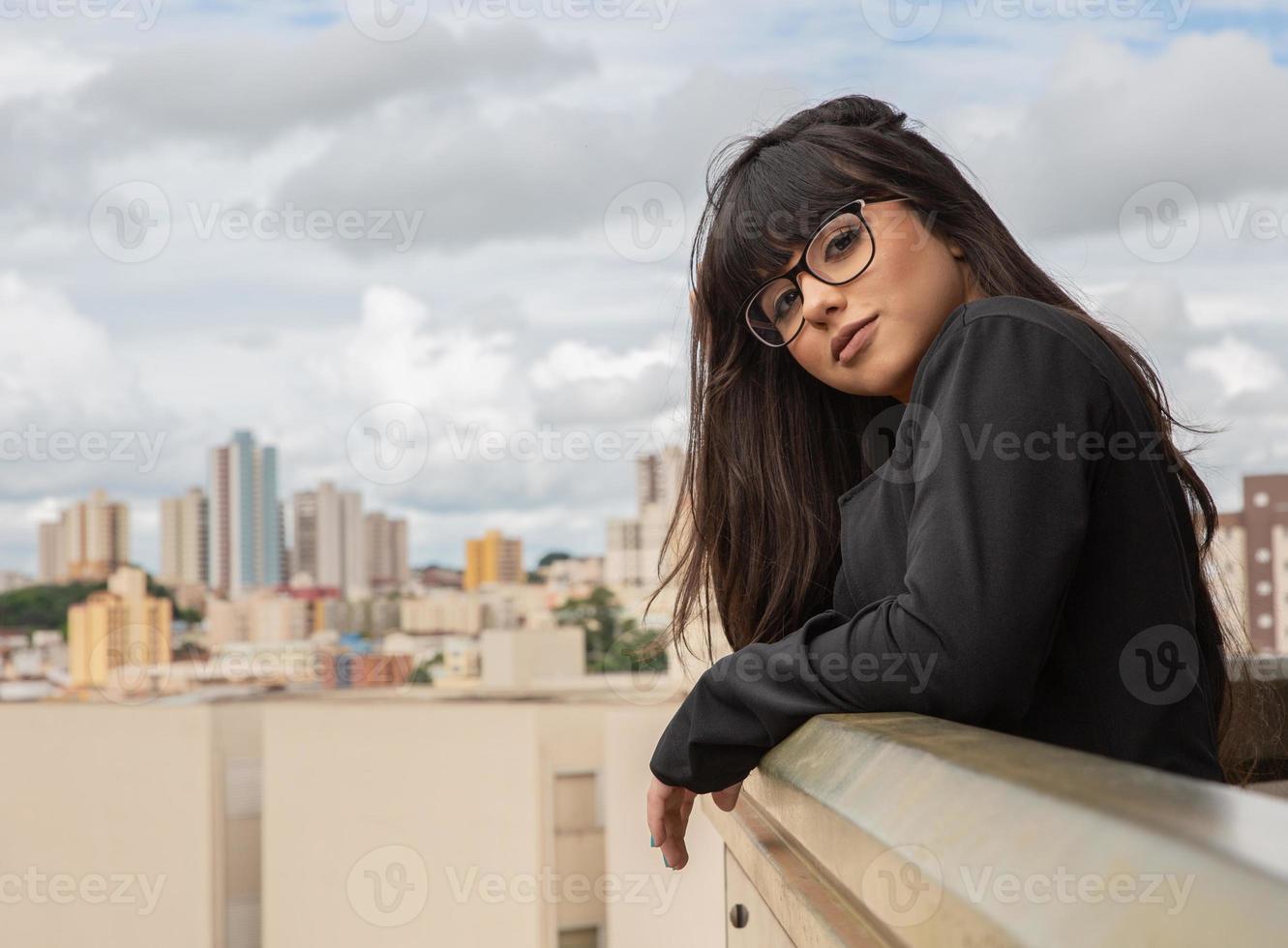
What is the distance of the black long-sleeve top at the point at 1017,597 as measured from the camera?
0.65m

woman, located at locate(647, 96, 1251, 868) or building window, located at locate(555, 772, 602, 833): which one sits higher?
woman, located at locate(647, 96, 1251, 868)

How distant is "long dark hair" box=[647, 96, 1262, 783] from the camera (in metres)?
0.95

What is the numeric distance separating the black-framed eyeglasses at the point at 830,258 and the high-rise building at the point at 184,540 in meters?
30.2

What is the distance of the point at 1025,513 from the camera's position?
0.65 meters

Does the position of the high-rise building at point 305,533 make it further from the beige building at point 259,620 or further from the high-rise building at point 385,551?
the beige building at point 259,620

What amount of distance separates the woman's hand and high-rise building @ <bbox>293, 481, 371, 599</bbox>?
90.1 feet

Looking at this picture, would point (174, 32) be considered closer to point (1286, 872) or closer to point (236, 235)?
point (236, 235)

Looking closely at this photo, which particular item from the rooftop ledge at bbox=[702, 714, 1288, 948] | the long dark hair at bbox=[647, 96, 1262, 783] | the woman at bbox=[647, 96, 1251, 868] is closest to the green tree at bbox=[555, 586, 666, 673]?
the long dark hair at bbox=[647, 96, 1262, 783]

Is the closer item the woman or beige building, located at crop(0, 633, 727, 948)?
the woman

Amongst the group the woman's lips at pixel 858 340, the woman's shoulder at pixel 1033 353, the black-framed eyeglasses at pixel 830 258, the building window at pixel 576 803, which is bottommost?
the building window at pixel 576 803

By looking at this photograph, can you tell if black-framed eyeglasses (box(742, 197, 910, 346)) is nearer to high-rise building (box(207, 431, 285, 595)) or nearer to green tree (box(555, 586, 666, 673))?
green tree (box(555, 586, 666, 673))

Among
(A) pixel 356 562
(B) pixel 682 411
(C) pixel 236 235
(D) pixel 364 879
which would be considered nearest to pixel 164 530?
(A) pixel 356 562

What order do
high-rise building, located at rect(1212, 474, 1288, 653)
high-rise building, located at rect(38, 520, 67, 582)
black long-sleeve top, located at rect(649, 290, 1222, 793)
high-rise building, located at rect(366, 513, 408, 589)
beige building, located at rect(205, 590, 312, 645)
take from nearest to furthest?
black long-sleeve top, located at rect(649, 290, 1222, 793) → high-rise building, located at rect(1212, 474, 1288, 653) → beige building, located at rect(205, 590, 312, 645) → high-rise building, located at rect(38, 520, 67, 582) → high-rise building, located at rect(366, 513, 408, 589)

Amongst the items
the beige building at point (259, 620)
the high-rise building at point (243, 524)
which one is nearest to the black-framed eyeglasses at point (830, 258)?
the beige building at point (259, 620)
